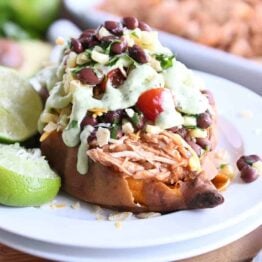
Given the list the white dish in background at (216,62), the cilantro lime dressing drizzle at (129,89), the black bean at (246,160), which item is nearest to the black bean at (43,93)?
the cilantro lime dressing drizzle at (129,89)

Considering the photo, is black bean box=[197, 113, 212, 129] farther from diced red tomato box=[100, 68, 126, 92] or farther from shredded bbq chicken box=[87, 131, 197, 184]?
diced red tomato box=[100, 68, 126, 92]

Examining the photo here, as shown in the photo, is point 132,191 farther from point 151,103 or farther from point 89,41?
point 89,41

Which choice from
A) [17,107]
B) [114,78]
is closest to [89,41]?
[114,78]

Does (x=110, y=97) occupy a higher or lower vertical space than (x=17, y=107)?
higher

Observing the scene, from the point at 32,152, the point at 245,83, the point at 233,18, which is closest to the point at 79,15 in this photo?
the point at 233,18

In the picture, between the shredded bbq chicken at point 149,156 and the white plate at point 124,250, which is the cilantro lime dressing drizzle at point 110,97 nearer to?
the shredded bbq chicken at point 149,156
